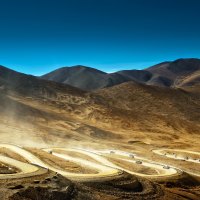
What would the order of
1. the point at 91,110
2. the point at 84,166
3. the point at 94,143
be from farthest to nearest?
the point at 91,110 → the point at 94,143 → the point at 84,166

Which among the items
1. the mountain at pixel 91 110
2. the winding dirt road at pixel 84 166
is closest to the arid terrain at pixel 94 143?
the winding dirt road at pixel 84 166

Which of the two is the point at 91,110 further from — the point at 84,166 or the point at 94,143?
the point at 84,166

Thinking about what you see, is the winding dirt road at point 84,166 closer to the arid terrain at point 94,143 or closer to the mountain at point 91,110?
the arid terrain at point 94,143

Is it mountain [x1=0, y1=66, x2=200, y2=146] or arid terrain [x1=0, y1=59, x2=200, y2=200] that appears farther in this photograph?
mountain [x1=0, y1=66, x2=200, y2=146]

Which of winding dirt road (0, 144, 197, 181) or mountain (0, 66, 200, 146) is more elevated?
mountain (0, 66, 200, 146)

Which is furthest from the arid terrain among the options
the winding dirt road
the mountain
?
the mountain

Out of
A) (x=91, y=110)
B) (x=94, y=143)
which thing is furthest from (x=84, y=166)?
(x=91, y=110)

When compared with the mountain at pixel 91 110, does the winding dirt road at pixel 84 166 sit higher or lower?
lower

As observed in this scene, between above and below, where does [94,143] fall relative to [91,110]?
below

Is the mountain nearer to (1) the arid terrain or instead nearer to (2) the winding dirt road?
(1) the arid terrain

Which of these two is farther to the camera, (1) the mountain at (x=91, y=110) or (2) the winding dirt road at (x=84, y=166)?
(1) the mountain at (x=91, y=110)
